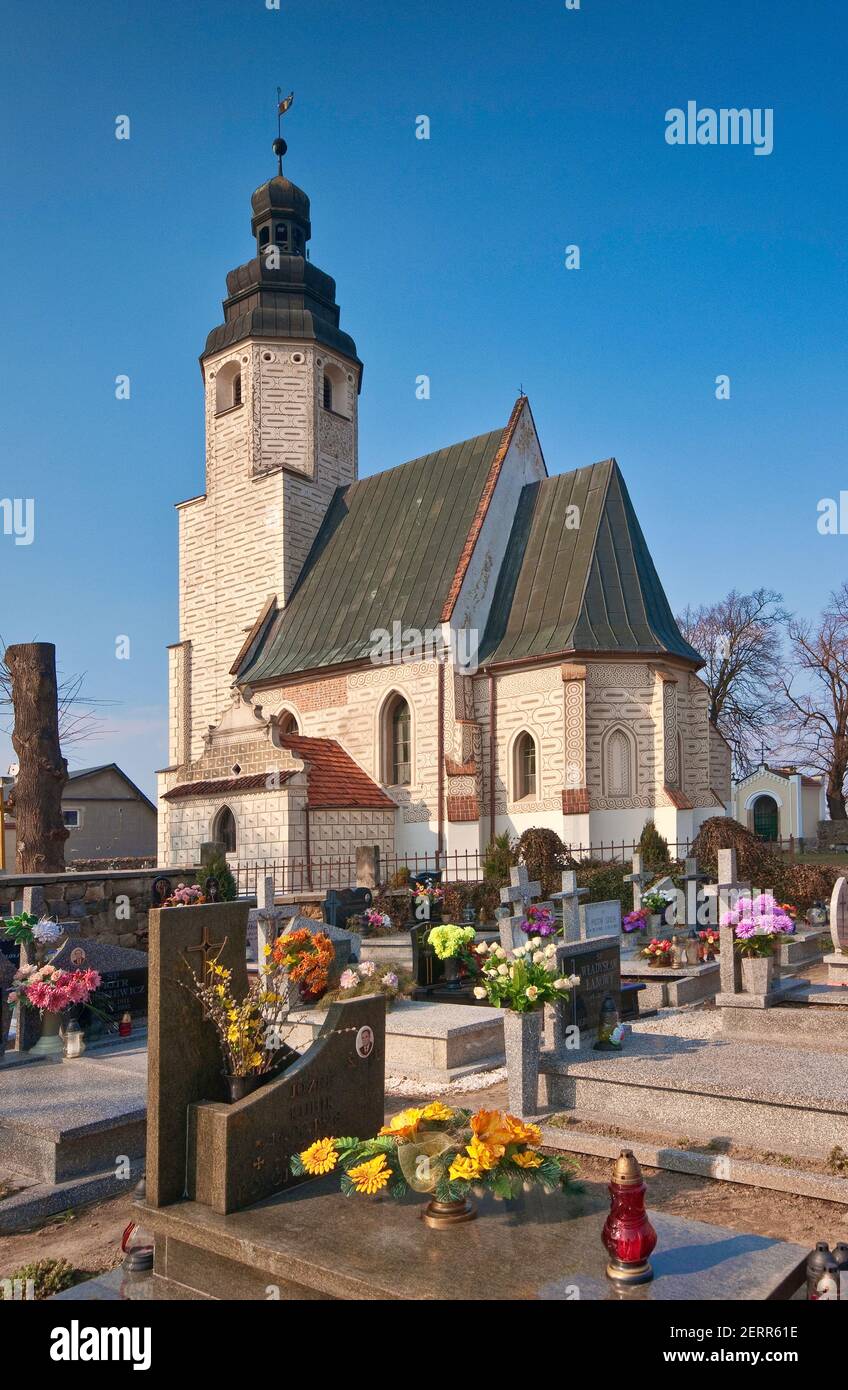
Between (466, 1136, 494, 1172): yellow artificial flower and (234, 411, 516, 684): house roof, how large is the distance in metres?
20.0

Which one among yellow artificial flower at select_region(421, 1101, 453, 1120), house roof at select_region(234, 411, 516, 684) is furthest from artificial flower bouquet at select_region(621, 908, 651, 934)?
house roof at select_region(234, 411, 516, 684)

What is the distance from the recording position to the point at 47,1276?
4.73 meters

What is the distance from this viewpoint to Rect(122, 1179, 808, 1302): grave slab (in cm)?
352

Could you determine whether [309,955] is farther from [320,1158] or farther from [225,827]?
[225,827]

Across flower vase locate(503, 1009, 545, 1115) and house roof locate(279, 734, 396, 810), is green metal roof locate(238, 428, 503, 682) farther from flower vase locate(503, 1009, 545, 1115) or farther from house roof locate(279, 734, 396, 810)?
flower vase locate(503, 1009, 545, 1115)

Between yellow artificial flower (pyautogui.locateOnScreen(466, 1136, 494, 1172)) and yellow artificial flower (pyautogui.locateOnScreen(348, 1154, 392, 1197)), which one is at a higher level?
yellow artificial flower (pyautogui.locateOnScreen(466, 1136, 494, 1172))

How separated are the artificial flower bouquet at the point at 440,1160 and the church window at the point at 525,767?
18579 mm

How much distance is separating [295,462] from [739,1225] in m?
27.1

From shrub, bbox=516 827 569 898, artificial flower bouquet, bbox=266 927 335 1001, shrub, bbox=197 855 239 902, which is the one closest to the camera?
artificial flower bouquet, bbox=266 927 335 1001

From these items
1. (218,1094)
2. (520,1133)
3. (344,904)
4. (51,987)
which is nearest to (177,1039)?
(218,1094)

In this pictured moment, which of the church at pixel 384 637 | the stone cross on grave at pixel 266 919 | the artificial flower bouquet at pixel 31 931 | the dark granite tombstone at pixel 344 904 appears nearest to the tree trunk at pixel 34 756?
the stone cross on grave at pixel 266 919

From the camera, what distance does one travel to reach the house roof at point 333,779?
73.8 ft

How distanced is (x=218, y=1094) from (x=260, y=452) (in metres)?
27.1

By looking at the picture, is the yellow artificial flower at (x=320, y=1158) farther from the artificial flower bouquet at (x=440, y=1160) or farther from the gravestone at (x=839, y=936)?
the gravestone at (x=839, y=936)
